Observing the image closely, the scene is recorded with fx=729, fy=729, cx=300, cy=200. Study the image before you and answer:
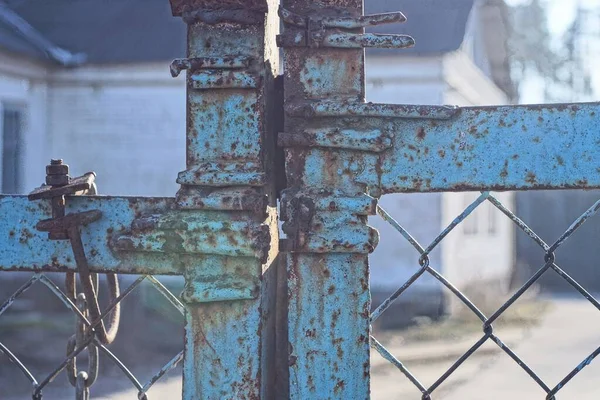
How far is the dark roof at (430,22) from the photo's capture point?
912 cm

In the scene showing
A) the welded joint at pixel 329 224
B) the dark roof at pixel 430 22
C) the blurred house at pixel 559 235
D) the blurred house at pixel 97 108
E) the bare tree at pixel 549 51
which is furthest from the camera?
the bare tree at pixel 549 51

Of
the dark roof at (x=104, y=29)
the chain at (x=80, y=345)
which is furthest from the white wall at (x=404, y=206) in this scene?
the chain at (x=80, y=345)

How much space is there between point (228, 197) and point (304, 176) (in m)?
0.11

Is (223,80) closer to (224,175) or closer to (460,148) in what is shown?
(224,175)

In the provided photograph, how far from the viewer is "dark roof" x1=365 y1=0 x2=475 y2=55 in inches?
359

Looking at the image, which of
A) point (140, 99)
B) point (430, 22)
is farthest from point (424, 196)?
point (140, 99)

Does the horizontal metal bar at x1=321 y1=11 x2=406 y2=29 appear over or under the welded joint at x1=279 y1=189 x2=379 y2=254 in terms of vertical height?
over

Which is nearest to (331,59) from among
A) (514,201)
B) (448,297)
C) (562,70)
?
(448,297)

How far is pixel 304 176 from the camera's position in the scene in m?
0.99

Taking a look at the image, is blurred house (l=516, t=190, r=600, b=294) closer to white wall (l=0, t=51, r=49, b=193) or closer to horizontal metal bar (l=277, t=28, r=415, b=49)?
white wall (l=0, t=51, r=49, b=193)

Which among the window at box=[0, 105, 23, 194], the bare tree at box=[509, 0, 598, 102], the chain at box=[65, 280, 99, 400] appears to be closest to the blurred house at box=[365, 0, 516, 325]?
the window at box=[0, 105, 23, 194]

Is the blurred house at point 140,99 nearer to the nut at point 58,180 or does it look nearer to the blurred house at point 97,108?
the blurred house at point 97,108

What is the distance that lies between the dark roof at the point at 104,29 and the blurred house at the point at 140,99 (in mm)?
21

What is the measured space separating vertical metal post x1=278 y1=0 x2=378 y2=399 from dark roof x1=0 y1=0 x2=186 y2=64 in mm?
8481
